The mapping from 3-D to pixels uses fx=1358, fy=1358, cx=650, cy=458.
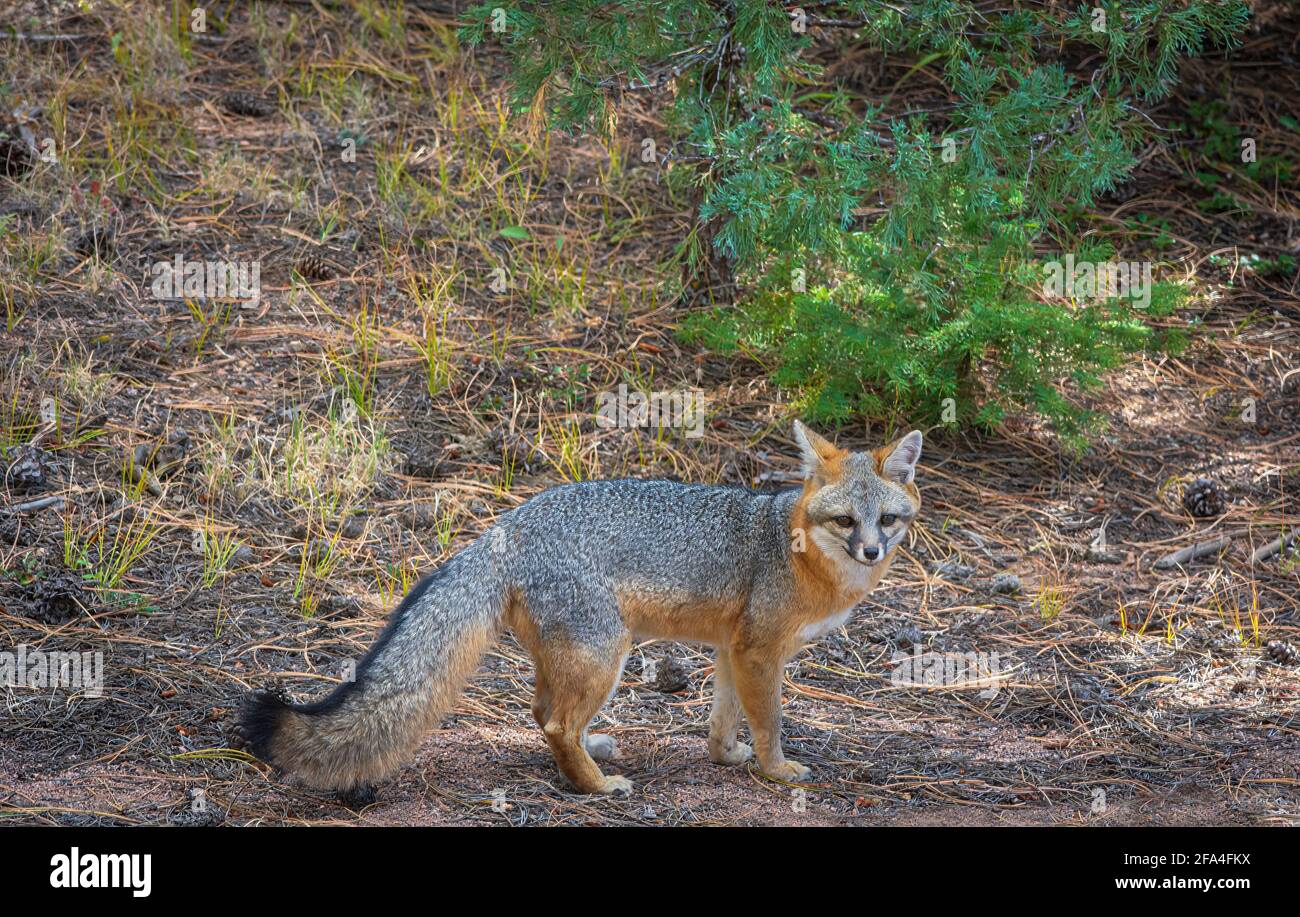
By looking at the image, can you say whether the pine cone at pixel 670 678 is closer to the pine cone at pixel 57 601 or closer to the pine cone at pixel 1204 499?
the pine cone at pixel 57 601

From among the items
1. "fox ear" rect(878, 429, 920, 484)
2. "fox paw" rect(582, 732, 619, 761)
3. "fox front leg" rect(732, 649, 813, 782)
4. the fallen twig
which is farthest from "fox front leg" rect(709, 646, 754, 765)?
the fallen twig

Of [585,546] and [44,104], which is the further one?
[44,104]

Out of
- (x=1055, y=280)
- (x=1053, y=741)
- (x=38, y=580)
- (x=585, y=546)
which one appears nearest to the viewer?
(x=585, y=546)

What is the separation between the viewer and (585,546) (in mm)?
5480

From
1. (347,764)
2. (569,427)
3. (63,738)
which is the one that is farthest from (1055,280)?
(63,738)

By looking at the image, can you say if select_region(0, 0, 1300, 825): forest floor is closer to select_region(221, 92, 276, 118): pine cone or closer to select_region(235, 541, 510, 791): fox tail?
select_region(221, 92, 276, 118): pine cone

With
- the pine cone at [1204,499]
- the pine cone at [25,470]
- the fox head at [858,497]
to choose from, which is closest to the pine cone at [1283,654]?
the pine cone at [1204,499]

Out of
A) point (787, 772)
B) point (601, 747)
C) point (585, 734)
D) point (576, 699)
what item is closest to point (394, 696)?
point (576, 699)

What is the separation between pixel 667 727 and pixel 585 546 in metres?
1.22

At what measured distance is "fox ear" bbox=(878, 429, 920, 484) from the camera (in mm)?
5707

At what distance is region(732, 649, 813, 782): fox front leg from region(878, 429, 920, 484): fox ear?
35.7 inches

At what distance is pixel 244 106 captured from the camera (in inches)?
403

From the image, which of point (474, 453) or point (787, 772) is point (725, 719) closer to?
point (787, 772)

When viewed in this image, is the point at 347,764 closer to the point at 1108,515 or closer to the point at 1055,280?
the point at 1108,515
